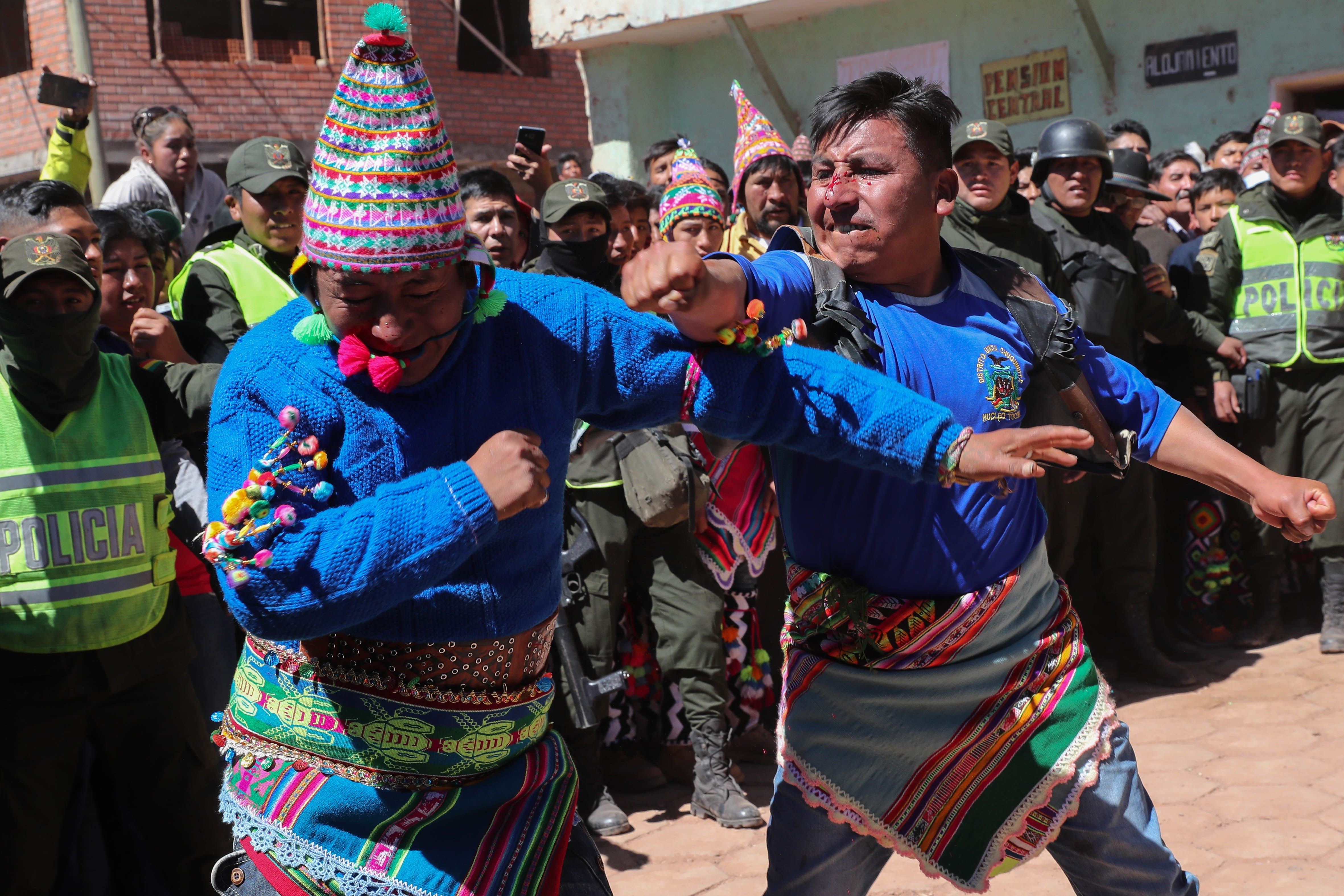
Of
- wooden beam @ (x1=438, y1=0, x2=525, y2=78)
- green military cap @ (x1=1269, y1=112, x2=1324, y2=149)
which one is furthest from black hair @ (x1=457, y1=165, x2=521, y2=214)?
wooden beam @ (x1=438, y1=0, x2=525, y2=78)

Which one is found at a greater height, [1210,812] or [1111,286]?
[1111,286]

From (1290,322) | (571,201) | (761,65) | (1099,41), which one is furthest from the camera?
(761,65)

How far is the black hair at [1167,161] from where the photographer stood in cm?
848

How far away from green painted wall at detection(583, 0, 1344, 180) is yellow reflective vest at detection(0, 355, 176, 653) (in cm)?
949

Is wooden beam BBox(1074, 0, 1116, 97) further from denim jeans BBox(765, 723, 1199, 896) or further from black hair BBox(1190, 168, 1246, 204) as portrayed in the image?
denim jeans BBox(765, 723, 1199, 896)

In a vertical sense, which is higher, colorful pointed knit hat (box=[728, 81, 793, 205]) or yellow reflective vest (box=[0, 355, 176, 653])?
colorful pointed knit hat (box=[728, 81, 793, 205])

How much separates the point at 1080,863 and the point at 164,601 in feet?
7.70

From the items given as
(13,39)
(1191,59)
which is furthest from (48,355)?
(13,39)

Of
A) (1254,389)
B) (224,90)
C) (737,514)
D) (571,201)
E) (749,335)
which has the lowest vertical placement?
(737,514)

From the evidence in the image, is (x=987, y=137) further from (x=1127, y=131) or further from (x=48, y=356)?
(x=48, y=356)

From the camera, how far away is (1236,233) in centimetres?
648

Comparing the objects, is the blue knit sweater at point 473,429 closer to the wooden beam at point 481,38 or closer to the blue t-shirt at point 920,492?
the blue t-shirt at point 920,492

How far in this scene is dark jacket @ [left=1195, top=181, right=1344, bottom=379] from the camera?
248 inches

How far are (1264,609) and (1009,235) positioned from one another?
8.99 feet
